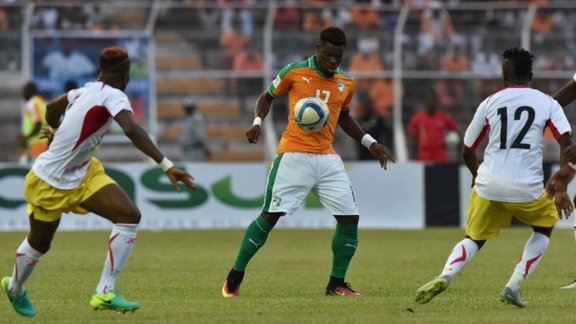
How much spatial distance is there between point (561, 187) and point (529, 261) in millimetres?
1127

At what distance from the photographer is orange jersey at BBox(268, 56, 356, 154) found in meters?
12.0

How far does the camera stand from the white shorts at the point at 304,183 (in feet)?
39.1

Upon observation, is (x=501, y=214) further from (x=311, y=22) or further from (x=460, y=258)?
(x=311, y=22)

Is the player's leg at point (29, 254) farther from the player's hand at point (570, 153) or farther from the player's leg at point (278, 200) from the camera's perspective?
the player's hand at point (570, 153)

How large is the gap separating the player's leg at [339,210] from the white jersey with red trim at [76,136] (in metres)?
2.74

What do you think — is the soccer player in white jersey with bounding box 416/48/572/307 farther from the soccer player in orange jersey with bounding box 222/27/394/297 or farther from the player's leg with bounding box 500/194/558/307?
the soccer player in orange jersey with bounding box 222/27/394/297

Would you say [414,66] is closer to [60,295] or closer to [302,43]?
[302,43]

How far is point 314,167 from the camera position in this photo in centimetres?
1198

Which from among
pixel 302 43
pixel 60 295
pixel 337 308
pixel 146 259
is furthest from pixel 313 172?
pixel 302 43

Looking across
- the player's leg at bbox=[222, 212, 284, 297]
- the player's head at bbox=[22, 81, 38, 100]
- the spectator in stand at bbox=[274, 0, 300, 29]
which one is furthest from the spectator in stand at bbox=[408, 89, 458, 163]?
the player's leg at bbox=[222, 212, 284, 297]

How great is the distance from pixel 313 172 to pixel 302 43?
573 inches

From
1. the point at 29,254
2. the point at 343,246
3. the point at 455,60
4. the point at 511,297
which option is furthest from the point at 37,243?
the point at 455,60

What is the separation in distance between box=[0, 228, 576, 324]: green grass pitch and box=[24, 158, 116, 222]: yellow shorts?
0.81 meters

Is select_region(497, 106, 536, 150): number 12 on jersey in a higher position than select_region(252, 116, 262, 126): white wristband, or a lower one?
higher
